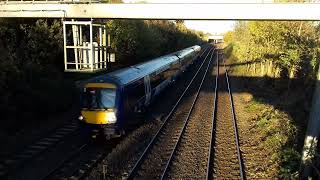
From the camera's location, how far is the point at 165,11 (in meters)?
16.0

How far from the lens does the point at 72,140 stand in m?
16.0

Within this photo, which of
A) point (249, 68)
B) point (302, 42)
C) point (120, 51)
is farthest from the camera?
point (249, 68)

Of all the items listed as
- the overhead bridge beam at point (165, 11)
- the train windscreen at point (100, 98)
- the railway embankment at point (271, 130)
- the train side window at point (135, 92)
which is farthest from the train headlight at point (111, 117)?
the railway embankment at point (271, 130)

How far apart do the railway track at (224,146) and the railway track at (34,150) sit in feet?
20.9

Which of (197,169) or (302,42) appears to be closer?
(197,169)

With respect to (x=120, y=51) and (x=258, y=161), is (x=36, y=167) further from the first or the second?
(x=120, y=51)

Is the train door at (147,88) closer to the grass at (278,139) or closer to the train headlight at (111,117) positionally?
the train headlight at (111,117)

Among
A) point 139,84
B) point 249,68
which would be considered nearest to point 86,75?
point 139,84

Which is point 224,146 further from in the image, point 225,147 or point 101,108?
point 101,108

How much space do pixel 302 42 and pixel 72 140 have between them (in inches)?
629

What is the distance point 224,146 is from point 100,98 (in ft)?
17.9

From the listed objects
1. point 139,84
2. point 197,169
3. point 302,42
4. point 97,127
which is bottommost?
point 197,169

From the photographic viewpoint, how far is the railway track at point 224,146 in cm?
1300

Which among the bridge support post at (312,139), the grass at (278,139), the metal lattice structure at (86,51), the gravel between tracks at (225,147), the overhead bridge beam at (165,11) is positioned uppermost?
the overhead bridge beam at (165,11)
